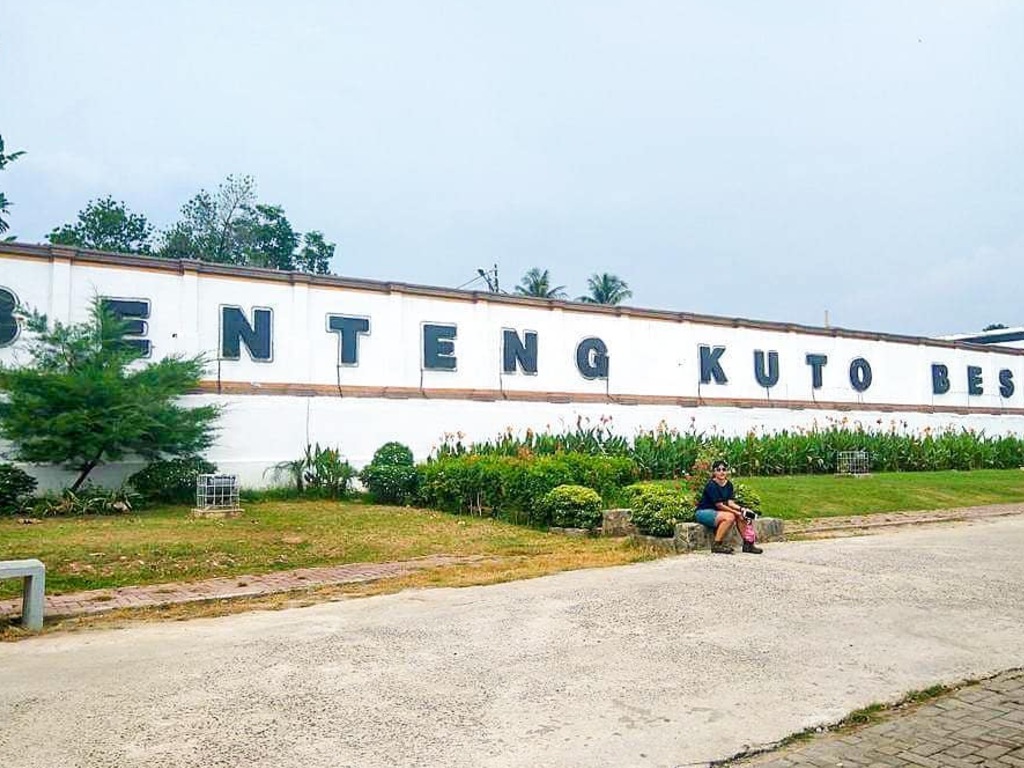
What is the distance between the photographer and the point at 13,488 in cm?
1661

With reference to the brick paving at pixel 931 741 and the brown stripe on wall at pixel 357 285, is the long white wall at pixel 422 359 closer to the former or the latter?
the brown stripe on wall at pixel 357 285

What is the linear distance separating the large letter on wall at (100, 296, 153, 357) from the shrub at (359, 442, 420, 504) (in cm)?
525

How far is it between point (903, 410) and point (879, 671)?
30.4 m

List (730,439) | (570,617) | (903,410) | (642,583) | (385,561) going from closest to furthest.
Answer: (570,617), (642,583), (385,561), (730,439), (903,410)

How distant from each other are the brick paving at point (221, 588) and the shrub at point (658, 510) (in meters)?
2.43

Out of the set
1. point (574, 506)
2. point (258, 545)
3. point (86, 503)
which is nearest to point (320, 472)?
point (86, 503)

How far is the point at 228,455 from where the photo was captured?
20.0 meters

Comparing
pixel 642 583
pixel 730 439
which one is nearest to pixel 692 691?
pixel 642 583

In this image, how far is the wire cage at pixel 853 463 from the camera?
25.0 metres

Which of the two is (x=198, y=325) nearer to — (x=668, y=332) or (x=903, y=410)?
(x=668, y=332)

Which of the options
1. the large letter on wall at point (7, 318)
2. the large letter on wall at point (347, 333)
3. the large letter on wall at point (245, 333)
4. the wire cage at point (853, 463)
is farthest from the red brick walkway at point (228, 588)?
the wire cage at point (853, 463)

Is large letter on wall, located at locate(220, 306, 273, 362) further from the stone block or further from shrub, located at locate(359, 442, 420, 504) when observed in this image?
the stone block

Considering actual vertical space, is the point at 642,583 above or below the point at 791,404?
Result: below

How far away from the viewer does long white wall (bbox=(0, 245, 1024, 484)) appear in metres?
19.8
